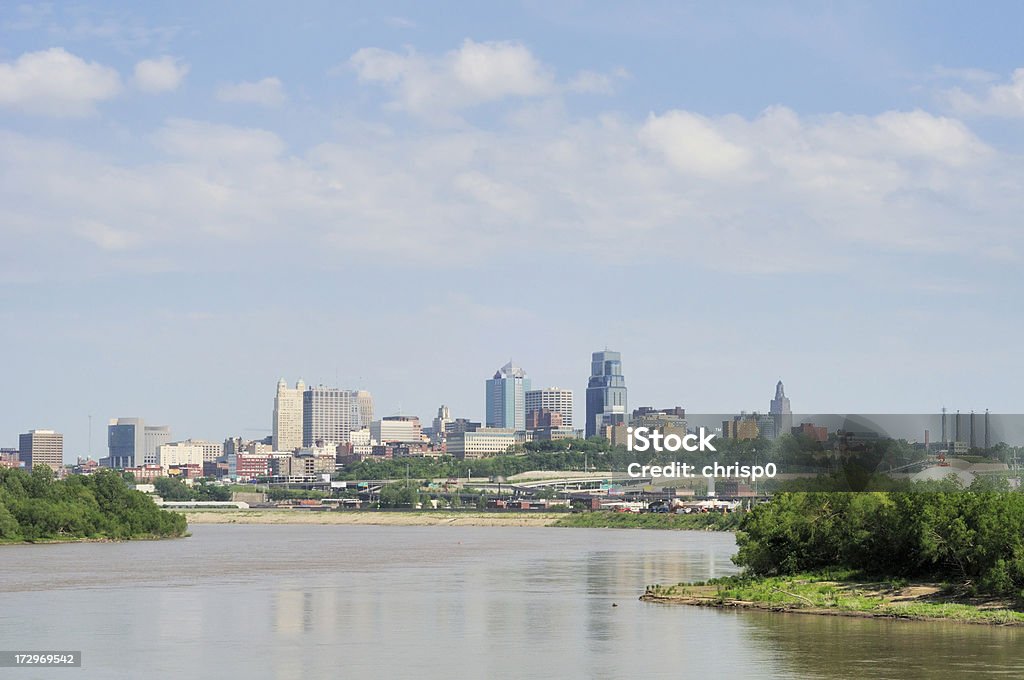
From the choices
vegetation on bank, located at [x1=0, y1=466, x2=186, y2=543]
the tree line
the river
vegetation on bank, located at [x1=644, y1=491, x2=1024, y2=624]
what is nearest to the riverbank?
vegetation on bank, located at [x1=644, y1=491, x2=1024, y2=624]

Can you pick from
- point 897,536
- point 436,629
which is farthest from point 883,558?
point 436,629

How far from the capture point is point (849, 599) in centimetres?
7188

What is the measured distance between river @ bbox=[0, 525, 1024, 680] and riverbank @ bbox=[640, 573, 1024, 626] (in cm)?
140

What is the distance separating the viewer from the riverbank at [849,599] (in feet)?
220

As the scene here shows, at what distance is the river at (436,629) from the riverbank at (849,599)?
140 cm

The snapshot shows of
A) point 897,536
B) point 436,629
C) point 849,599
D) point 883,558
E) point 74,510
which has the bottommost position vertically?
point 74,510

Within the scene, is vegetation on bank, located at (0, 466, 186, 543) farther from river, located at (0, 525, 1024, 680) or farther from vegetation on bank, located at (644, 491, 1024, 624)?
vegetation on bank, located at (644, 491, 1024, 624)

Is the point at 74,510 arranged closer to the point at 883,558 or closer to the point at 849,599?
the point at 883,558

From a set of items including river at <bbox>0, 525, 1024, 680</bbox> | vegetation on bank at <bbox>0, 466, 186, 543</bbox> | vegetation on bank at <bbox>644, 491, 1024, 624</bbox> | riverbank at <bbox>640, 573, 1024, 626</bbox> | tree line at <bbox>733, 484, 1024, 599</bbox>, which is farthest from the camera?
vegetation on bank at <bbox>0, 466, 186, 543</bbox>

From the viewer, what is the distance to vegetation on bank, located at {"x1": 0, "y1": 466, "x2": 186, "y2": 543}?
528 ft

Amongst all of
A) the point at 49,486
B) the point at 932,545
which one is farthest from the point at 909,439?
the point at 49,486

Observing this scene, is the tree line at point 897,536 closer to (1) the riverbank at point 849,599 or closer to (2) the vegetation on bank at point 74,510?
(1) the riverbank at point 849,599

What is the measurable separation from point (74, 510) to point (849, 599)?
380 feet

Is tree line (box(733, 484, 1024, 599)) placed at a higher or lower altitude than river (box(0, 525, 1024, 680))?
higher
